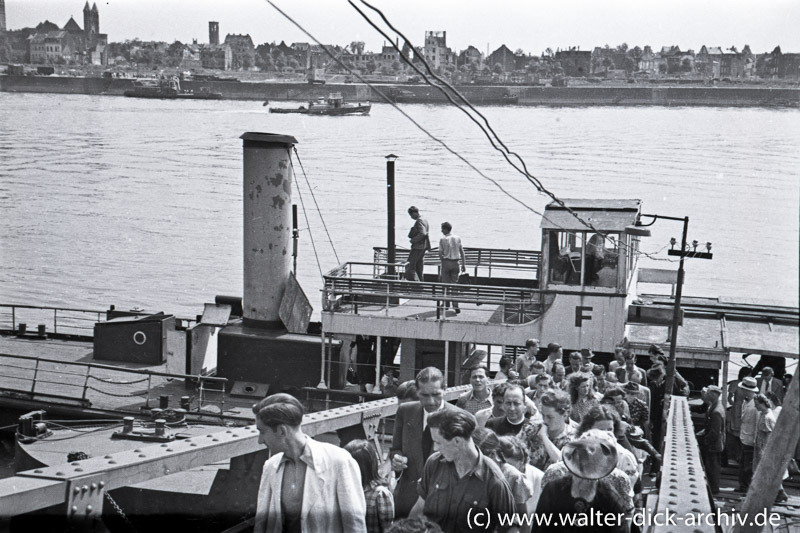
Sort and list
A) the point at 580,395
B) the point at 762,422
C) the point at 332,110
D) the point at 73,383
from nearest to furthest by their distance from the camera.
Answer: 1. the point at 580,395
2. the point at 762,422
3. the point at 73,383
4. the point at 332,110

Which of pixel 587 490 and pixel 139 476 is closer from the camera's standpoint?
pixel 587 490

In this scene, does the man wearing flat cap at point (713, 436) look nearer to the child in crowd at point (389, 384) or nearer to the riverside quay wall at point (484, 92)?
the child in crowd at point (389, 384)

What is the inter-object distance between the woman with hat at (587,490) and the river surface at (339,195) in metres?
15.4

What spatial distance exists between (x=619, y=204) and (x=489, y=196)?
35.7 m

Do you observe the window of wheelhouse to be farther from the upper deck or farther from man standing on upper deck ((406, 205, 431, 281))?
man standing on upper deck ((406, 205, 431, 281))

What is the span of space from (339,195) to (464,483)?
4700 centimetres

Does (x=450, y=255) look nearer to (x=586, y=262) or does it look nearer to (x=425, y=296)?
(x=425, y=296)

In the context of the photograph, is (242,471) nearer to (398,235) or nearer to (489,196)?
(398,235)

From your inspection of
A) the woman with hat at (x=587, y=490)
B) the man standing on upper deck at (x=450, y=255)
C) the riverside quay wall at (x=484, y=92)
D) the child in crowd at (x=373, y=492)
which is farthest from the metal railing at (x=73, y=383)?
the riverside quay wall at (x=484, y=92)

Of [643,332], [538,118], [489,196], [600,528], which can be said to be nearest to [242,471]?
[600,528]

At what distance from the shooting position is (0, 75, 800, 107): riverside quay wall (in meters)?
118

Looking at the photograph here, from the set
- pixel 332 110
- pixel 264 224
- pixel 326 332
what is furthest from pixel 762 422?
pixel 332 110

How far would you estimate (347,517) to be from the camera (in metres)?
4.04

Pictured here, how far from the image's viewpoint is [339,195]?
50844 mm
